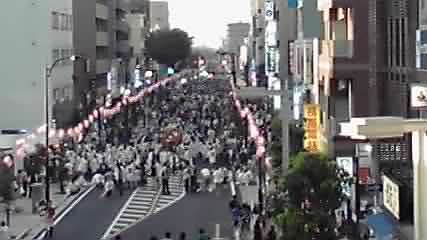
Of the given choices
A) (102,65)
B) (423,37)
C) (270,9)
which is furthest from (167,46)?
(423,37)

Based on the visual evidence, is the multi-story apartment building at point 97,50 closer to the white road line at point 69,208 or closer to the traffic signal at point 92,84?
the traffic signal at point 92,84

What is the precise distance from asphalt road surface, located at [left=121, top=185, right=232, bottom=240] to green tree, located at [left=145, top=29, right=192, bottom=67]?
117563 millimetres

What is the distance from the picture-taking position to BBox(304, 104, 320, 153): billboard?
3815 centimetres

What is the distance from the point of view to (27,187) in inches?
1752

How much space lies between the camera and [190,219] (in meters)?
38.6

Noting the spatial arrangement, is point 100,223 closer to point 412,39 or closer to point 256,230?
point 256,230

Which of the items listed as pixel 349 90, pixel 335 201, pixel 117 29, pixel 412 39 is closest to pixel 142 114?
pixel 117 29

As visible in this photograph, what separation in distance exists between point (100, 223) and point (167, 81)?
104m

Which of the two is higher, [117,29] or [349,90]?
[117,29]

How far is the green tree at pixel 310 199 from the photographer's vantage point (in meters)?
22.1

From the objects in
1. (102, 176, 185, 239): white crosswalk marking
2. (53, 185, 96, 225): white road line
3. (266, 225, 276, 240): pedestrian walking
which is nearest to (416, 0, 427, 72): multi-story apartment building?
(266, 225, 276, 240): pedestrian walking

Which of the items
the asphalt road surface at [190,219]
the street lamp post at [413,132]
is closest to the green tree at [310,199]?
the street lamp post at [413,132]

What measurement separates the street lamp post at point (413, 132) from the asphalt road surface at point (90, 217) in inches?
652

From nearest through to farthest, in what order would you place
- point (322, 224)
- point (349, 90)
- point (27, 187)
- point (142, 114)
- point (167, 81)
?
point (322, 224) → point (349, 90) → point (27, 187) → point (142, 114) → point (167, 81)
